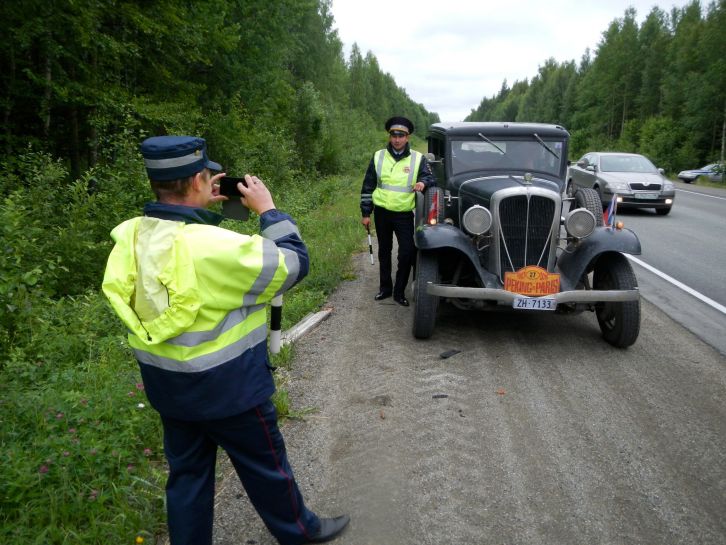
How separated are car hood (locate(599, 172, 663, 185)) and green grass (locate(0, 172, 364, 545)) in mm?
12386

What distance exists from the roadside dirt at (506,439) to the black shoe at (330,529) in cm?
5

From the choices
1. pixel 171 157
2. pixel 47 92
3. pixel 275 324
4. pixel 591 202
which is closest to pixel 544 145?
pixel 591 202

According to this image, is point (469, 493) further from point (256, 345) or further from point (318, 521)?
point (256, 345)

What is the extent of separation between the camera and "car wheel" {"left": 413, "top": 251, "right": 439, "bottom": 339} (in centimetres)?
509

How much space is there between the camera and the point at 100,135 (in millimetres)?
9578

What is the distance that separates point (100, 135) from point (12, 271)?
248 inches

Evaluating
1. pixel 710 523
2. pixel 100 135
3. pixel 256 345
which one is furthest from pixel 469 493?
pixel 100 135

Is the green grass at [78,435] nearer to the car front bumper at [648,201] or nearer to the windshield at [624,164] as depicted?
the car front bumper at [648,201]

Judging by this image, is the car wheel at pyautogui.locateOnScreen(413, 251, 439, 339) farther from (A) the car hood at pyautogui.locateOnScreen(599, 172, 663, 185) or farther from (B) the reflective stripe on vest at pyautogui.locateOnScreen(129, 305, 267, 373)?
(A) the car hood at pyautogui.locateOnScreen(599, 172, 663, 185)

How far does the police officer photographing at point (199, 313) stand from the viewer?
191 cm

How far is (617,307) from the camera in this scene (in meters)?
4.95

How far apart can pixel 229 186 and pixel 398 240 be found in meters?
4.14

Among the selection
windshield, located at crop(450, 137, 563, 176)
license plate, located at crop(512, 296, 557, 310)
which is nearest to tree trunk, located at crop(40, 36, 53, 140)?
windshield, located at crop(450, 137, 563, 176)

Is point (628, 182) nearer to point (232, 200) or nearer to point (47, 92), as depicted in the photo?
point (47, 92)
